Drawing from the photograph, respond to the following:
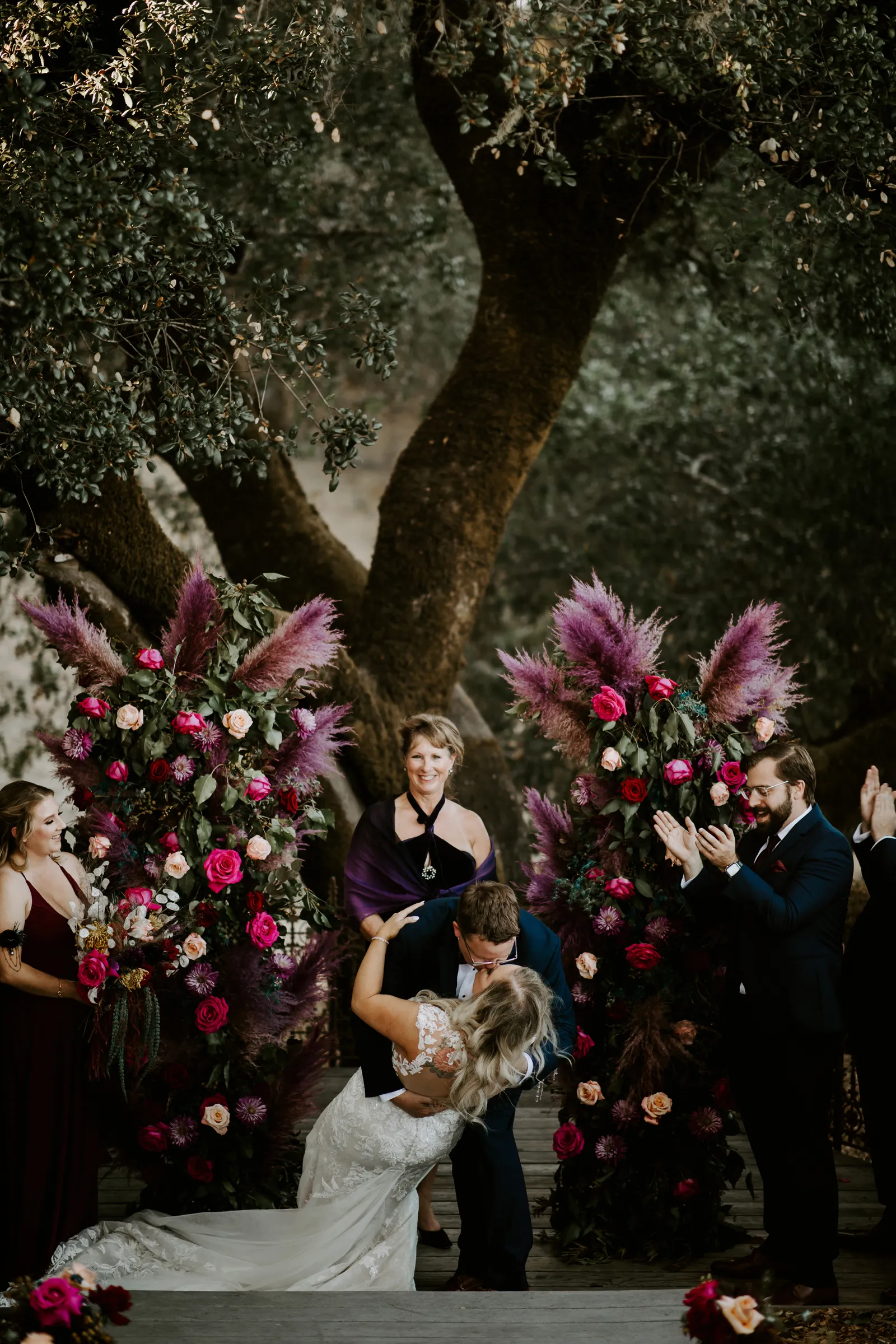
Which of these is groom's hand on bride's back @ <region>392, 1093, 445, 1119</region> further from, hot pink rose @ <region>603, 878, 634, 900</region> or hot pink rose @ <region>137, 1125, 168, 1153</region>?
hot pink rose @ <region>603, 878, 634, 900</region>

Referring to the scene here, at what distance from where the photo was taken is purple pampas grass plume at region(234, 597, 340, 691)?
4.99 meters

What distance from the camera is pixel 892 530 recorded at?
11547mm

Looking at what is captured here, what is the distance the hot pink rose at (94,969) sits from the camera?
434cm

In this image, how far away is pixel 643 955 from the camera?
15.8ft

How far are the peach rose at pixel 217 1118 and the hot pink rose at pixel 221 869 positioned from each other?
79 cm

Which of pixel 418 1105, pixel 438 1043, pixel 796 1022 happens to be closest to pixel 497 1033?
pixel 438 1043

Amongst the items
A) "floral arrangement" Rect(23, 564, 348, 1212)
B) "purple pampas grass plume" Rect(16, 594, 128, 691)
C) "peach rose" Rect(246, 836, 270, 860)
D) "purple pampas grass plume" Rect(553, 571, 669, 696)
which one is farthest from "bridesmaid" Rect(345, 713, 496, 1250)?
"purple pampas grass plume" Rect(16, 594, 128, 691)

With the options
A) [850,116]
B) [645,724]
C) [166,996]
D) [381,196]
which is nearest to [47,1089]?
[166,996]

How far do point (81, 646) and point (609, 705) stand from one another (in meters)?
1.99

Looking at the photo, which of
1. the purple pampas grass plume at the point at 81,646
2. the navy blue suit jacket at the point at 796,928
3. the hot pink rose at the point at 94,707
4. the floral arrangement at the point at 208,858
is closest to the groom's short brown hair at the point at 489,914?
the navy blue suit jacket at the point at 796,928

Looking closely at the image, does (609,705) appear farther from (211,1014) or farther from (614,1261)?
(614,1261)

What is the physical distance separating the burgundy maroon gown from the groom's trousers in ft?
4.42

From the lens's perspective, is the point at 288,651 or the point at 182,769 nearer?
the point at 182,769

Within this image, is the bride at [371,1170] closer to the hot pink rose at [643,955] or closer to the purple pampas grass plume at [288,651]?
the hot pink rose at [643,955]
